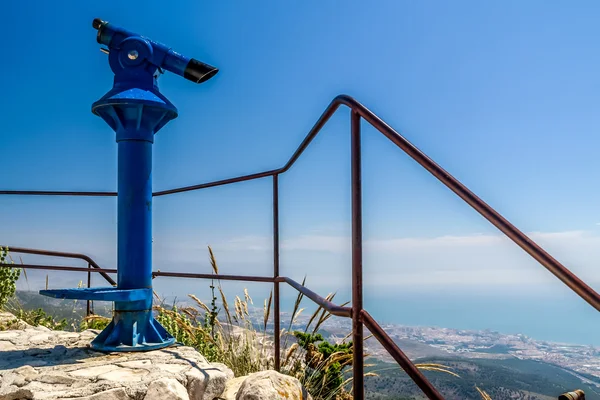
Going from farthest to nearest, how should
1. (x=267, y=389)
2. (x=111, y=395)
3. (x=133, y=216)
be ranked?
(x=133, y=216) < (x=267, y=389) < (x=111, y=395)

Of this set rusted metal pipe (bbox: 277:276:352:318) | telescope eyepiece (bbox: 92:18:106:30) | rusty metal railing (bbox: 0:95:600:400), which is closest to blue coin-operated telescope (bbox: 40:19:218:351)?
telescope eyepiece (bbox: 92:18:106:30)

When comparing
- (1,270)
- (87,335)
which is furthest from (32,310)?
(87,335)

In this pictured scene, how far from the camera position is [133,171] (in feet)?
10.4

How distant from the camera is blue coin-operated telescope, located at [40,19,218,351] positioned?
313 cm

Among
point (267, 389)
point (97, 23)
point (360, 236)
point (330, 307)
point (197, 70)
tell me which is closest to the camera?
point (360, 236)

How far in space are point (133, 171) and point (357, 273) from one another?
1841 millimetres

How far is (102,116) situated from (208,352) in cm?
191

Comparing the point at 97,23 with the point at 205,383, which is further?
the point at 97,23

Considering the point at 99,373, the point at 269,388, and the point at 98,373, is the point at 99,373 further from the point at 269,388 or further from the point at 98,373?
the point at 269,388

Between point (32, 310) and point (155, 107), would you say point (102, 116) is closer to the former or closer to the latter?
point (155, 107)

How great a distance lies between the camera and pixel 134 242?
317cm

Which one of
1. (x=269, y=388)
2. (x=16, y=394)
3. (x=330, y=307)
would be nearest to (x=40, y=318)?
(x=16, y=394)

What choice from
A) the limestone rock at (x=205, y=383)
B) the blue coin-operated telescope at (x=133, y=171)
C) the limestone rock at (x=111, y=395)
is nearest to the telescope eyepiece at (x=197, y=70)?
the blue coin-operated telescope at (x=133, y=171)

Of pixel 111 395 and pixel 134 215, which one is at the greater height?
pixel 134 215
